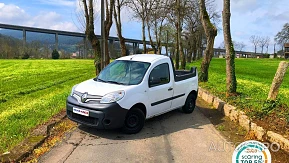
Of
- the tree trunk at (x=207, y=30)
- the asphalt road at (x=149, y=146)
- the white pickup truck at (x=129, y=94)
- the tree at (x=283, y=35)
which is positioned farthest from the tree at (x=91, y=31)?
the tree at (x=283, y=35)

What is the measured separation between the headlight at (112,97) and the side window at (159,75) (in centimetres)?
102

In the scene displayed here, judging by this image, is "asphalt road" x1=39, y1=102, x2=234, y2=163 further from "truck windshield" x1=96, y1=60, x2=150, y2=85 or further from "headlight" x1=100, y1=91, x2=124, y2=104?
"truck windshield" x1=96, y1=60, x2=150, y2=85

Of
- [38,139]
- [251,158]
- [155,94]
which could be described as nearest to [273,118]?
[251,158]

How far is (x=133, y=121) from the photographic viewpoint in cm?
603

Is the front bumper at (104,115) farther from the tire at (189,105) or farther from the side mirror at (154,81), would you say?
the tire at (189,105)

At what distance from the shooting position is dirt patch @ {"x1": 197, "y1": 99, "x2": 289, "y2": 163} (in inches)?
188

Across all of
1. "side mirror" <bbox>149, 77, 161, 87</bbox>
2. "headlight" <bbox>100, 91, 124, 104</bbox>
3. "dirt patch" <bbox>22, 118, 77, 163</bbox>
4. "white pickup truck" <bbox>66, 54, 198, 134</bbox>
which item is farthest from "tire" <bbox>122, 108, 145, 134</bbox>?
"dirt patch" <bbox>22, 118, 77, 163</bbox>

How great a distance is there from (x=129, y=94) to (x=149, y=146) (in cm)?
121

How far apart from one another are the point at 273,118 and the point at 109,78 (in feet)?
13.0

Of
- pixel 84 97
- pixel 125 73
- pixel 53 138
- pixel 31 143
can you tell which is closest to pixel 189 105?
pixel 125 73

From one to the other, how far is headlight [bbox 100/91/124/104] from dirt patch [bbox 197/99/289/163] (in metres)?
2.50

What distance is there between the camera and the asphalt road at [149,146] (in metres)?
4.67

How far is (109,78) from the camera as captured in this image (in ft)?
22.2

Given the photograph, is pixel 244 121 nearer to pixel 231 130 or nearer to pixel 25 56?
pixel 231 130
